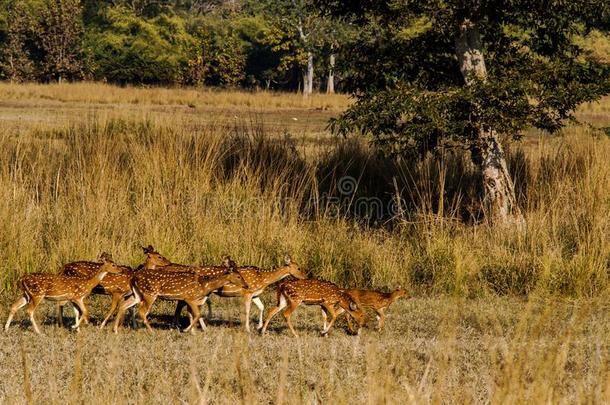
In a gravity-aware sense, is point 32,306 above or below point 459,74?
below

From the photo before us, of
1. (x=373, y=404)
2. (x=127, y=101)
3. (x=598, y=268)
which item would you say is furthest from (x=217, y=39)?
(x=373, y=404)

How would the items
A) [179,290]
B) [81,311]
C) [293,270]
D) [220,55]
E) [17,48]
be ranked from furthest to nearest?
1. [220,55]
2. [17,48]
3. [293,270]
4. [81,311]
5. [179,290]

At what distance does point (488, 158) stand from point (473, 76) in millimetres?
1234

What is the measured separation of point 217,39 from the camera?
67938 mm

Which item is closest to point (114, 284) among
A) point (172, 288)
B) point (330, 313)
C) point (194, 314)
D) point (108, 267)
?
point (108, 267)

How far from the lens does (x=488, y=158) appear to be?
13641 millimetres

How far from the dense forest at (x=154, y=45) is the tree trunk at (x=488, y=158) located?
44681 mm

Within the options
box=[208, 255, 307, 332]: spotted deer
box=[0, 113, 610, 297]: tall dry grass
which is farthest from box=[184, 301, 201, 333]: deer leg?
box=[0, 113, 610, 297]: tall dry grass

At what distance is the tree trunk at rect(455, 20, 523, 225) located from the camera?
13469 mm

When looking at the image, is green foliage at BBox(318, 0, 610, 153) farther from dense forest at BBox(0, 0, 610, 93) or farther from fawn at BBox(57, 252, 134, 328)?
dense forest at BBox(0, 0, 610, 93)

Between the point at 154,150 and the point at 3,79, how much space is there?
50.8 m

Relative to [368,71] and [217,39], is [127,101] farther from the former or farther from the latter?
[368,71]

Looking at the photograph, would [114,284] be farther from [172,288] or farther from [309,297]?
[309,297]

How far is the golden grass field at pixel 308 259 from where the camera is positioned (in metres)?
7.86
